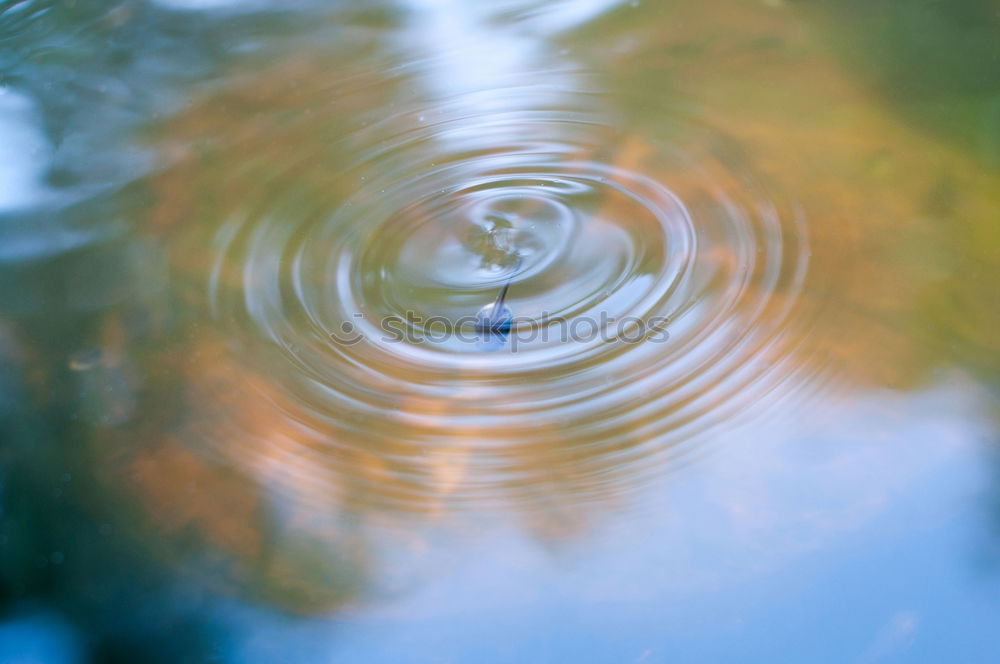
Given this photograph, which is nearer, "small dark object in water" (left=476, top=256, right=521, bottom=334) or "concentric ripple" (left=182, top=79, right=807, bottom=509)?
"concentric ripple" (left=182, top=79, right=807, bottom=509)

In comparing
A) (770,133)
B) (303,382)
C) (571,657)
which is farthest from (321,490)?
(770,133)

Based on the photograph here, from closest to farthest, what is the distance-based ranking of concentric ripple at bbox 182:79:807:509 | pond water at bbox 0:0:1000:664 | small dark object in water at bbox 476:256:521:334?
pond water at bbox 0:0:1000:664, concentric ripple at bbox 182:79:807:509, small dark object in water at bbox 476:256:521:334

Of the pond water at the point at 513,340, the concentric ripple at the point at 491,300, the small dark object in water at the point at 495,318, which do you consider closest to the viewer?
the pond water at the point at 513,340

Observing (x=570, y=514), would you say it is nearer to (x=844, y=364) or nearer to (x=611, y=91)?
(x=844, y=364)

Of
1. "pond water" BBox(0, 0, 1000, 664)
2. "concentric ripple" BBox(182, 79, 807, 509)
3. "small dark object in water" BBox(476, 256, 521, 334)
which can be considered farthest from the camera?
"small dark object in water" BBox(476, 256, 521, 334)

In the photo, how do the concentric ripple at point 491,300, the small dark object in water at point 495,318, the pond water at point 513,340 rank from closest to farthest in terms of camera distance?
the pond water at point 513,340, the concentric ripple at point 491,300, the small dark object in water at point 495,318

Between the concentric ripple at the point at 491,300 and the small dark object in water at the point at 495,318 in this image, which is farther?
the small dark object in water at the point at 495,318
